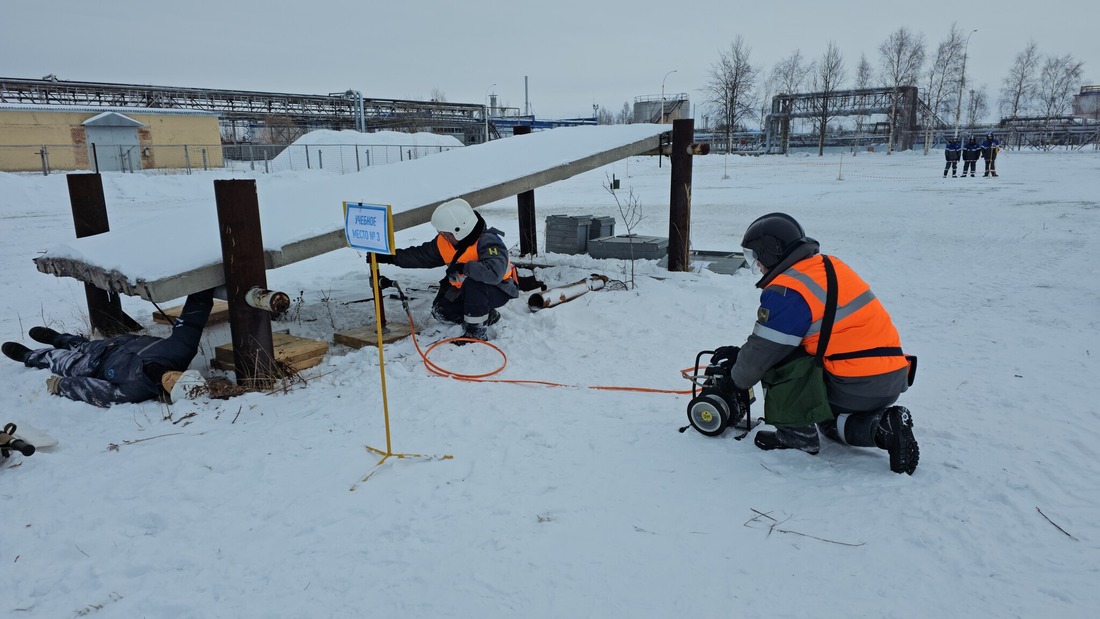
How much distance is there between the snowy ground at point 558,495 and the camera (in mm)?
2738

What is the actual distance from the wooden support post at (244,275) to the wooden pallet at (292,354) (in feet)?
0.59

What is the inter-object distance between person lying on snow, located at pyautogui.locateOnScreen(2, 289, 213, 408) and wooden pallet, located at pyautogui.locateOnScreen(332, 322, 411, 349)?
1.27m

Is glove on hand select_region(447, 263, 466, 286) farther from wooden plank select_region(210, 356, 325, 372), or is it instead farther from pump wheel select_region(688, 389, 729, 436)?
pump wheel select_region(688, 389, 729, 436)

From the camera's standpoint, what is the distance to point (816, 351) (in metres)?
3.56

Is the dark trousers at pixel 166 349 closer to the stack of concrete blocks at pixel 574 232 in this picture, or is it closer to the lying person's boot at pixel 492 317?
the lying person's boot at pixel 492 317

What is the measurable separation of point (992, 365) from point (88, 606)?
5.99 metres

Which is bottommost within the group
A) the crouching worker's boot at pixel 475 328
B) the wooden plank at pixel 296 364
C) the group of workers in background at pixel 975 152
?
the wooden plank at pixel 296 364

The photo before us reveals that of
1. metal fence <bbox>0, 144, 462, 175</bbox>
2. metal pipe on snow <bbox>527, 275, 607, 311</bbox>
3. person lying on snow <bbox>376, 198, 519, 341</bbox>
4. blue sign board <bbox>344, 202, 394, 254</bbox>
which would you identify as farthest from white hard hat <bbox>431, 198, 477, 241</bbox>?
metal fence <bbox>0, 144, 462, 175</bbox>

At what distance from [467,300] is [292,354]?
1536mm

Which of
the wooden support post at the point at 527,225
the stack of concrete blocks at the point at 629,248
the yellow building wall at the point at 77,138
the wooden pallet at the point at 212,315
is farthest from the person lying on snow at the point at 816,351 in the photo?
the yellow building wall at the point at 77,138

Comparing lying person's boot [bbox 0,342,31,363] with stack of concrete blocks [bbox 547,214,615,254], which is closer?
lying person's boot [bbox 0,342,31,363]

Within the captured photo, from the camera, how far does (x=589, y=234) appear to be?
1022 cm

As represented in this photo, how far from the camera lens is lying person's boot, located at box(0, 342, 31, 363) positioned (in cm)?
545

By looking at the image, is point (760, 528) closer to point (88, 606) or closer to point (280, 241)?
point (88, 606)
